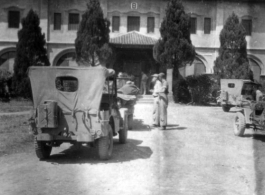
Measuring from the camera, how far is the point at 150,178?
5645 mm

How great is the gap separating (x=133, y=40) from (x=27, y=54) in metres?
7.57

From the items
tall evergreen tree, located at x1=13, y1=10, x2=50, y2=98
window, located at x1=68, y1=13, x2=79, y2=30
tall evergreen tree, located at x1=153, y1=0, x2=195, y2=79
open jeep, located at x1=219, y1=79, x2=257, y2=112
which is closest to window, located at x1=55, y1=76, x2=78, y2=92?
open jeep, located at x1=219, y1=79, x2=257, y2=112

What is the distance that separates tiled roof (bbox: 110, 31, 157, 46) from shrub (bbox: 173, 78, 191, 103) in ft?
15.9

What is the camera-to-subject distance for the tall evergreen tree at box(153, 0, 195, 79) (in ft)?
62.4

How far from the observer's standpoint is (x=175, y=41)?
1908cm

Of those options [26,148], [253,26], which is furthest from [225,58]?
[26,148]

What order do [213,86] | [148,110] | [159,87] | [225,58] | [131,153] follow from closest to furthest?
[131,153], [159,87], [148,110], [213,86], [225,58]

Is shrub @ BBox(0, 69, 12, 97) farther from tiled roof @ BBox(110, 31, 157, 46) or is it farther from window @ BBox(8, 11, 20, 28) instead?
tiled roof @ BBox(110, 31, 157, 46)

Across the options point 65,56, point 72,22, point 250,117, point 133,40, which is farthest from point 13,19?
point 250,117

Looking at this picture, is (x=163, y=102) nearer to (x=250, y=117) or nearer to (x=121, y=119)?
(x=121, y=119)

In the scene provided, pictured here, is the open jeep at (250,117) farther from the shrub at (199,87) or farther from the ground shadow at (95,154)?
the shrub at (199,87)

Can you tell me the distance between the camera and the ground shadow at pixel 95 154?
688 centimetres

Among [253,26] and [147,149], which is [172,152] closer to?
[147,149]

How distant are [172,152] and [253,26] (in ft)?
71.5
